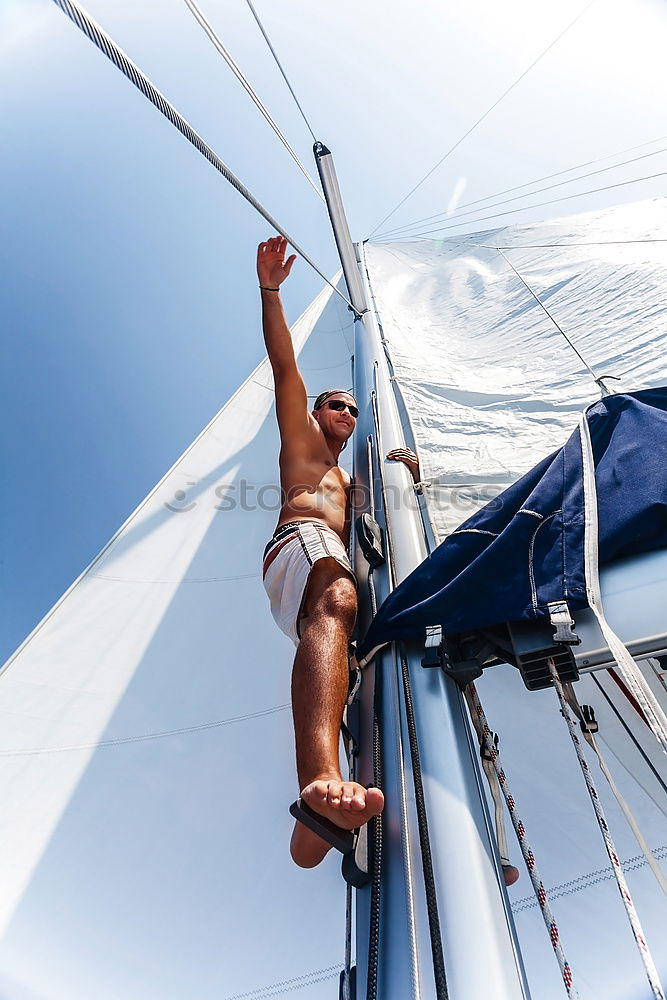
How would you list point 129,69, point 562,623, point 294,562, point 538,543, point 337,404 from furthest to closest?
point 337,404 → point 294,562 → point 129,69 → point 538,543 → point 562,623

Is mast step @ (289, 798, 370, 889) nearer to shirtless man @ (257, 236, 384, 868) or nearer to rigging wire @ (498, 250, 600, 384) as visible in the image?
shirtless man @ (257, 236, 384, 868)

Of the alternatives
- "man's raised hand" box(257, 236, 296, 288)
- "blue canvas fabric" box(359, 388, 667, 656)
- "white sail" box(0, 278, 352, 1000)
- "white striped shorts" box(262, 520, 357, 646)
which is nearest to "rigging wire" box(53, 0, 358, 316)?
"man's raised hand" box(257, 236, 296, 288)

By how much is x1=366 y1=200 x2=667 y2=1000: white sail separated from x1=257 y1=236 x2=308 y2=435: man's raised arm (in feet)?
1.22

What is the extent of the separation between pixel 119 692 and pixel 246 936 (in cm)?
80

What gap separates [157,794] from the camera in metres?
1.24

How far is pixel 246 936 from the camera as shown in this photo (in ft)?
3.09

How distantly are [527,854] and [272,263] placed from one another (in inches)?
51.9

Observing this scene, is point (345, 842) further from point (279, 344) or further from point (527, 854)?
point (279, 344)

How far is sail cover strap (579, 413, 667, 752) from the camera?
1.78 ft

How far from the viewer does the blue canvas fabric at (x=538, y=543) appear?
715 mm

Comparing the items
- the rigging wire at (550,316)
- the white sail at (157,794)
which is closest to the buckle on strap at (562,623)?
the white sail at (157,794)

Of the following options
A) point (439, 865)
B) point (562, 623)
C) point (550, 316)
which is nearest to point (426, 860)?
point (439, 865)

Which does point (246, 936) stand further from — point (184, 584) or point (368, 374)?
point (368, 374)

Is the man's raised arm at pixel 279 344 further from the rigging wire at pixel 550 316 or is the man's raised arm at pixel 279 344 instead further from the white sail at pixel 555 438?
the rigging wire at pixel 550 316
